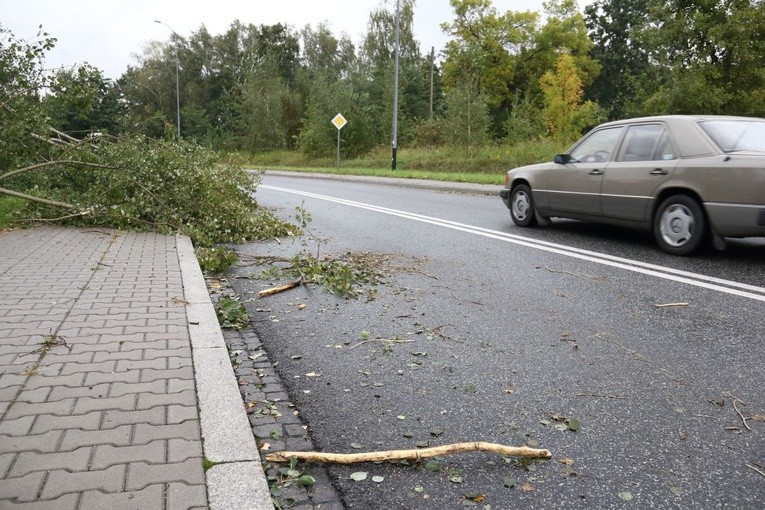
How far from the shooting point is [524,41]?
200 feet

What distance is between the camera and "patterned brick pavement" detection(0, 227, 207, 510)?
244 centimetres

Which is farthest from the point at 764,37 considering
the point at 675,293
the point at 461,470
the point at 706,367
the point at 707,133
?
the point at 461,470

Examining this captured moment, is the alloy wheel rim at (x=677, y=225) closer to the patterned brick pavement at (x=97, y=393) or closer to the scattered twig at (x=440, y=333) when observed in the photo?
the scattered twig at (x=440, y=333)

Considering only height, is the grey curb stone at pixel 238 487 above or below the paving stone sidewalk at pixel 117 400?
below

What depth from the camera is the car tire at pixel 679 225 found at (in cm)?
725

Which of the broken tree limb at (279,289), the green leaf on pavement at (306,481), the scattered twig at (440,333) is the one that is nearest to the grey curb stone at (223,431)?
the green leaf on pavement at (306,481)

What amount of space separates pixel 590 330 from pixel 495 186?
14.2 metres

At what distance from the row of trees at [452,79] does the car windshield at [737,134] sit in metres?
8.05

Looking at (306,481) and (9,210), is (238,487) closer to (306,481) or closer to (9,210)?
(306,481)

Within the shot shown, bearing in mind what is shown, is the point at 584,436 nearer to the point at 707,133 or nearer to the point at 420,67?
the point at 707,133

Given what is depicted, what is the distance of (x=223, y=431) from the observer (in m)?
2.94

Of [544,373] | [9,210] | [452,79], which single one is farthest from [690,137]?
[452,79]

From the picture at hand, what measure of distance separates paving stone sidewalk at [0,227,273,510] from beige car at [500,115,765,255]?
17.8ft

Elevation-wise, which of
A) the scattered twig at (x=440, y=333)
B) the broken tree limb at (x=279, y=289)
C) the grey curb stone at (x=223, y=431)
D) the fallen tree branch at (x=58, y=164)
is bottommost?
the broken tree limb at (x=279, y=289)
